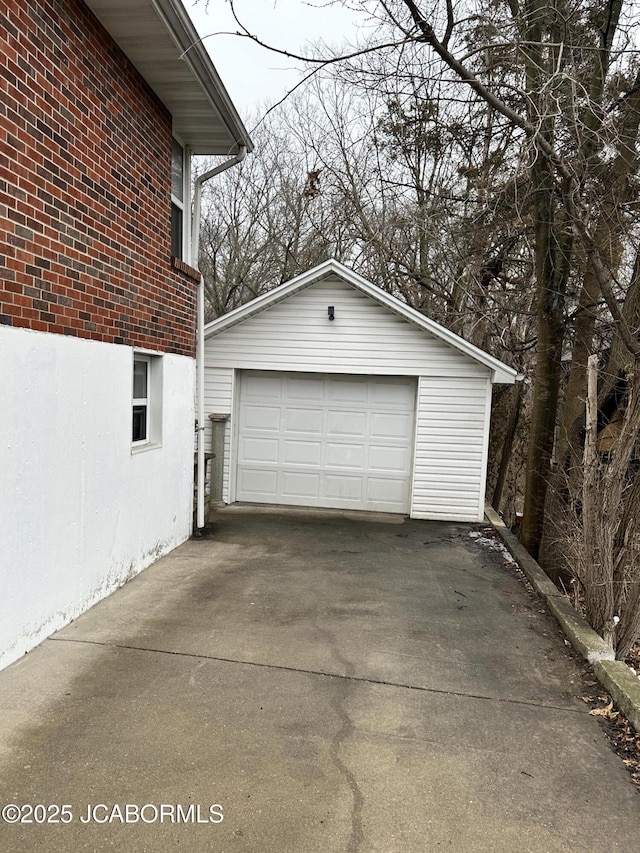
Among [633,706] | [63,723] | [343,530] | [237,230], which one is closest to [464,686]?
[633,706]

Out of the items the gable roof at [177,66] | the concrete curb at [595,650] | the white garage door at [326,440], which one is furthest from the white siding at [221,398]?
the concrete curb at [595,650]

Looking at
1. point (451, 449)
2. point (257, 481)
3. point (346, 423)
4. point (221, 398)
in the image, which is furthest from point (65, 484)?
point (451, 449)

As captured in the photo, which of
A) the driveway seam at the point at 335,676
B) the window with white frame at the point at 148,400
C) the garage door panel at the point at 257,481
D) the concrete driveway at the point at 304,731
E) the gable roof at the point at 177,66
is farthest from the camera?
the garage door panel at the point at 257,481

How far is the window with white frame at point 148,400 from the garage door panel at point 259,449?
3813 millimetres

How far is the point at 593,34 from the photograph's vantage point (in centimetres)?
871

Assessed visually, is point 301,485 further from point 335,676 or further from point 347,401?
point 335,676

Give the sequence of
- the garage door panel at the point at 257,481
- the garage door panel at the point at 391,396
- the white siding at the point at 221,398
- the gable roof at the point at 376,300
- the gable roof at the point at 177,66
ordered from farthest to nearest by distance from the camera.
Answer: the garage door panel at the point at 257,481 → the white siding at the point at 221,398 → the garage door panel at the point at 391,396 → the gable roof at the point at 376,300 → the gable roof at the point at 177,66

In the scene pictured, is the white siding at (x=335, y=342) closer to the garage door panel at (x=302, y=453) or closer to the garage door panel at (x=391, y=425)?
the garage door panel at (x=391, y=425)

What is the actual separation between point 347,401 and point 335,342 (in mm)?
1046

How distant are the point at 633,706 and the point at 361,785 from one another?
1868mm

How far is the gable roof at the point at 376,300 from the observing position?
9539mm

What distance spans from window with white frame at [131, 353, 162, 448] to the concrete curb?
4.50m

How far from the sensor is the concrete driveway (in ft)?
8.97

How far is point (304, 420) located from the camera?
10.5m
